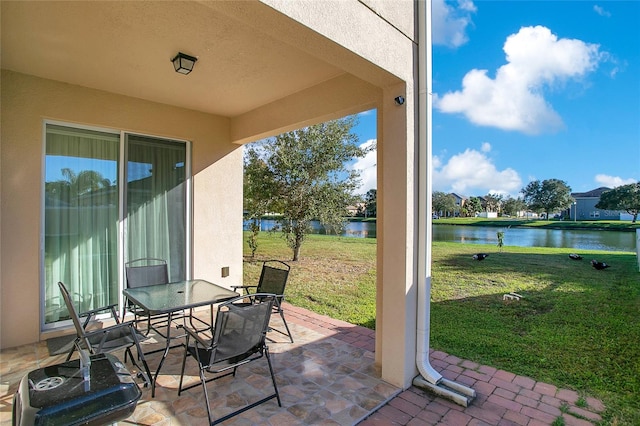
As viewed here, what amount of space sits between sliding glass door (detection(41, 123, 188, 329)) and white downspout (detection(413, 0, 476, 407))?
3.61m

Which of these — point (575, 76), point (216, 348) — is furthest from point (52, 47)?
point (575, 76)

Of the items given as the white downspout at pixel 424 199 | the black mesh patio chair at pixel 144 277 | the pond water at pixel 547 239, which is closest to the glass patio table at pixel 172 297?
the black mesh patio chair at pixel 144 277

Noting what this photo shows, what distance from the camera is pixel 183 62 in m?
3.10

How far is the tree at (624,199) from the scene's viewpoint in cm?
2338

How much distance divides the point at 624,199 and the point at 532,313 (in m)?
28.4

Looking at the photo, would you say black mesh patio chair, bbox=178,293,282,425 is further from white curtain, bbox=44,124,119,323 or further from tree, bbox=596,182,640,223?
tree, bbox=596,182,640,223

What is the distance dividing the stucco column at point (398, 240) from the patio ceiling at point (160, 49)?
804mm

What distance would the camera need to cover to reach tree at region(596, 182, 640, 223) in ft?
76.7

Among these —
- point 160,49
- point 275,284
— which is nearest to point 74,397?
A: point 275,284

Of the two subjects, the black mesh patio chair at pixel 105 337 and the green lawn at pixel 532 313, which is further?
the green lawn at pixel 532 313

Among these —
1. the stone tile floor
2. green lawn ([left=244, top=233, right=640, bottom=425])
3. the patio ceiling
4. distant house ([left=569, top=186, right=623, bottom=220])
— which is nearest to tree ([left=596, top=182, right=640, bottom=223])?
distant house ([left=569, top=186, right=623, bottom=220])

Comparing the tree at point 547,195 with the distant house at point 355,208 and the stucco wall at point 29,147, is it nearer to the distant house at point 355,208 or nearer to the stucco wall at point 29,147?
the distant house at point 355,208

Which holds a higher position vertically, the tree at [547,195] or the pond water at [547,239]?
the tree at [547,195]

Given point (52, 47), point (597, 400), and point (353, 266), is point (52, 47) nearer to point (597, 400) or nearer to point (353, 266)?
point (597, 400)
